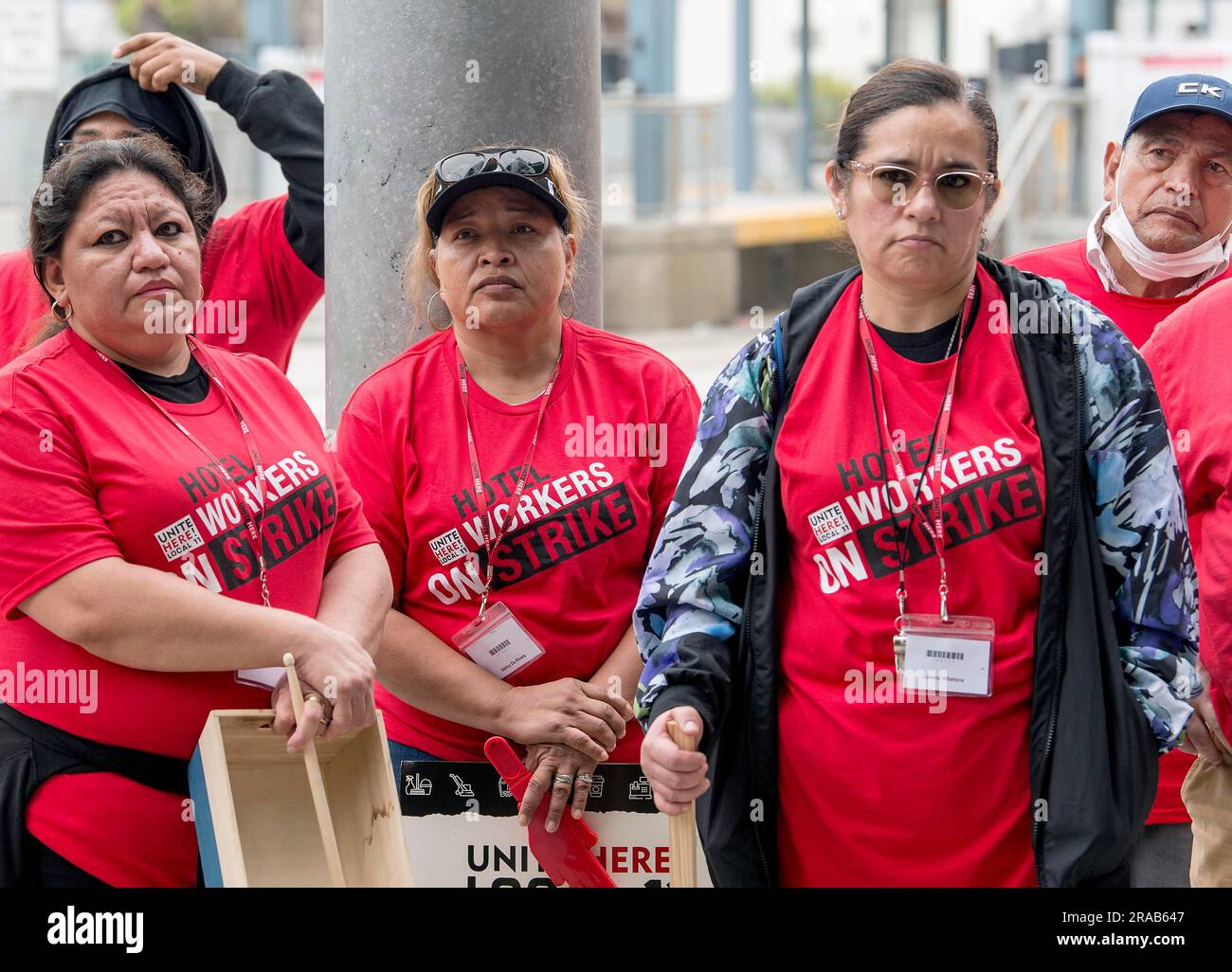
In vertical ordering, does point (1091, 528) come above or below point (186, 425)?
below

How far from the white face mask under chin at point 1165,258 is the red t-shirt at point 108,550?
6.54 feet

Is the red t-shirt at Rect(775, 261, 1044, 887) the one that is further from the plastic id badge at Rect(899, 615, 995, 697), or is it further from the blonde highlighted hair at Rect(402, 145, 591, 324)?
the blonde highlighted hair at Rect(402, 145, 591, 324)

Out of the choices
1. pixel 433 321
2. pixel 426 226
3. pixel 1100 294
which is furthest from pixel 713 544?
pixel 1100 294

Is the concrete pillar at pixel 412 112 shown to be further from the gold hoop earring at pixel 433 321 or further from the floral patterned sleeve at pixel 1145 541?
the floral patterned sleeve at pixel 1145 541

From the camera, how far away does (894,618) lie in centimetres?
243

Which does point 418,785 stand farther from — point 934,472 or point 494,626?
point 934,472

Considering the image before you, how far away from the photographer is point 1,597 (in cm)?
247

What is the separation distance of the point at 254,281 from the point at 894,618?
2153 millimetres

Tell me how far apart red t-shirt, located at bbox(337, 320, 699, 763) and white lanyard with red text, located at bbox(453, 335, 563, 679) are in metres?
0.01

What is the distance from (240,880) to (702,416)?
105cm

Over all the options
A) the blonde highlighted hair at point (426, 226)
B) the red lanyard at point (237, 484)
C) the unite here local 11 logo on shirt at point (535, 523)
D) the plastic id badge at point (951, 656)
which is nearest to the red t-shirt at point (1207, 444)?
the plastic id badge at point (951, 656)

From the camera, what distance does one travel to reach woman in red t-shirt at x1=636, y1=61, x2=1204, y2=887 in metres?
2.35

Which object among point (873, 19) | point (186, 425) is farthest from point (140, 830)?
point (873, 19)

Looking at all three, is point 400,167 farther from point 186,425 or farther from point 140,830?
point 140,830
